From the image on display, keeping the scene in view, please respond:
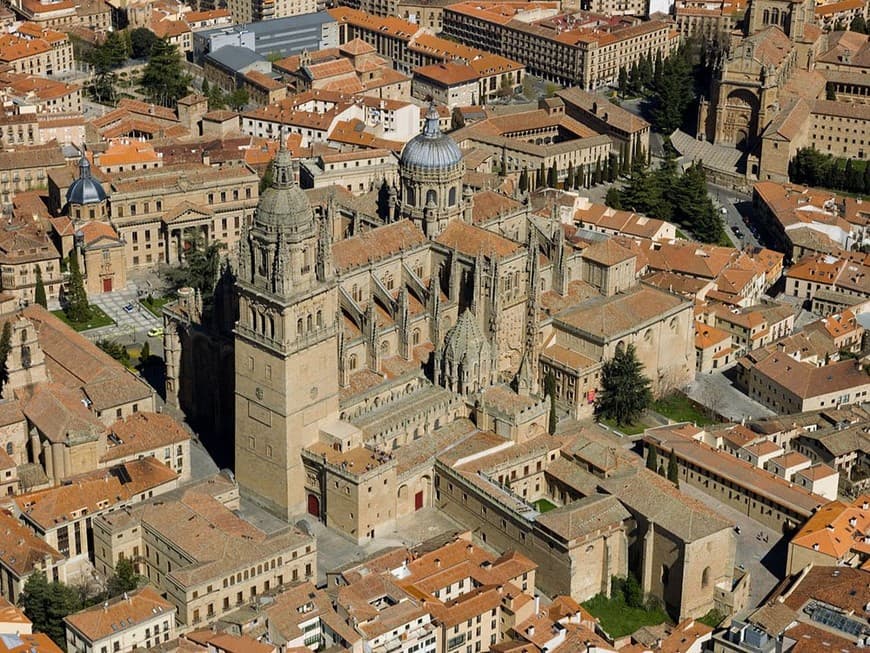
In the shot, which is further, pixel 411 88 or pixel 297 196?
pixel 411 88

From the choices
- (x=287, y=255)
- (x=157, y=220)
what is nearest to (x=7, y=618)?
(x=287, y=255)

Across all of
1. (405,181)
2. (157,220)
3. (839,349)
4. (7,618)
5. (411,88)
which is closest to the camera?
(7,618)

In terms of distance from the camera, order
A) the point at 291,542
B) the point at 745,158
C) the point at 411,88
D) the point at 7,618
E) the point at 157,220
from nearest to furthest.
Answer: the point at 7,618 → the point at 291,542 → the point at 157,220 → the point at 745,158 → the point at 411,88

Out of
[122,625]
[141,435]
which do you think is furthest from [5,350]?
[122,625]

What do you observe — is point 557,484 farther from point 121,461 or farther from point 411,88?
point 411,88

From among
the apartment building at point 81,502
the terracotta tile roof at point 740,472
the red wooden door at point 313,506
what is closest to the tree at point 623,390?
the terracotta tile roof at point 740,472

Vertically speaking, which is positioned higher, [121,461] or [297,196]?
[297,196]

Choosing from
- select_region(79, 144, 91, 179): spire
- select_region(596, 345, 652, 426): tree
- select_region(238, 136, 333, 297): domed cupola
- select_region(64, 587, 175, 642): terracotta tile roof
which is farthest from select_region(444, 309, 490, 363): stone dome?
select_region(79, 144, 91, 179): spire
